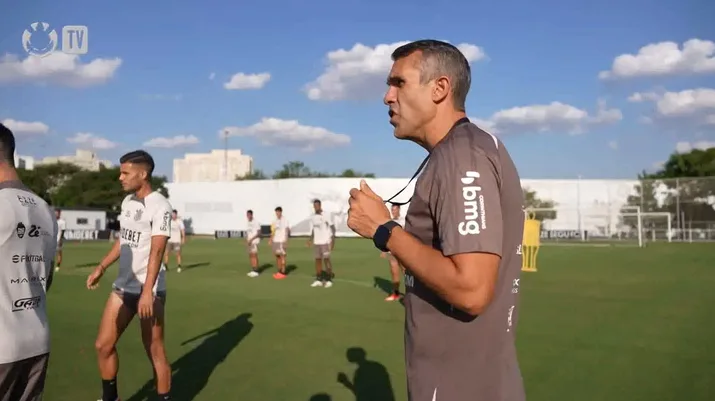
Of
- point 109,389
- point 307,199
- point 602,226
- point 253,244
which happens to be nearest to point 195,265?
point 253,244

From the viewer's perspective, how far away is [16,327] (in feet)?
10.4

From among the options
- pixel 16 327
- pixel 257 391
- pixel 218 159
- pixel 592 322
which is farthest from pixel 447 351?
pixel 218 159

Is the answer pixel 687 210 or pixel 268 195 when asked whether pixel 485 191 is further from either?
pixel 268 195

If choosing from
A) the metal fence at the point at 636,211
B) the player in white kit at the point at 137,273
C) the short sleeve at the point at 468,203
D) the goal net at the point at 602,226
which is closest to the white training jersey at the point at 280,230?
the player in white kit at the point at 137,273

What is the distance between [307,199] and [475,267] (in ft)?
189

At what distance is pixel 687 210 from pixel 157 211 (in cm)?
4441

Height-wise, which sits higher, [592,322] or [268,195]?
[268,195]

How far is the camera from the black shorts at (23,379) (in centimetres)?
314

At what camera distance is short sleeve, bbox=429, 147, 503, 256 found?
5.94 feet

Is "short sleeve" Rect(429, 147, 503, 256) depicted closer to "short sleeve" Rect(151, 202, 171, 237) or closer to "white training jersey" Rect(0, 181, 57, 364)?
"white training jersey" Rect(0, 181, 57, 364)

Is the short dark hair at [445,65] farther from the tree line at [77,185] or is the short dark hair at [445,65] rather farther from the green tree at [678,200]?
the tree line at [77,185]

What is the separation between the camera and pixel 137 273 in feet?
18.4

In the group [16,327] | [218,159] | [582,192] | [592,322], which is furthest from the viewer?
[218,159]

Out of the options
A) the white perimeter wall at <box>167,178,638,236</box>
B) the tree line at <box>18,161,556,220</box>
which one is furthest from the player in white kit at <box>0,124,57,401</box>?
the tree line at <box>18,161,556,220</box>
